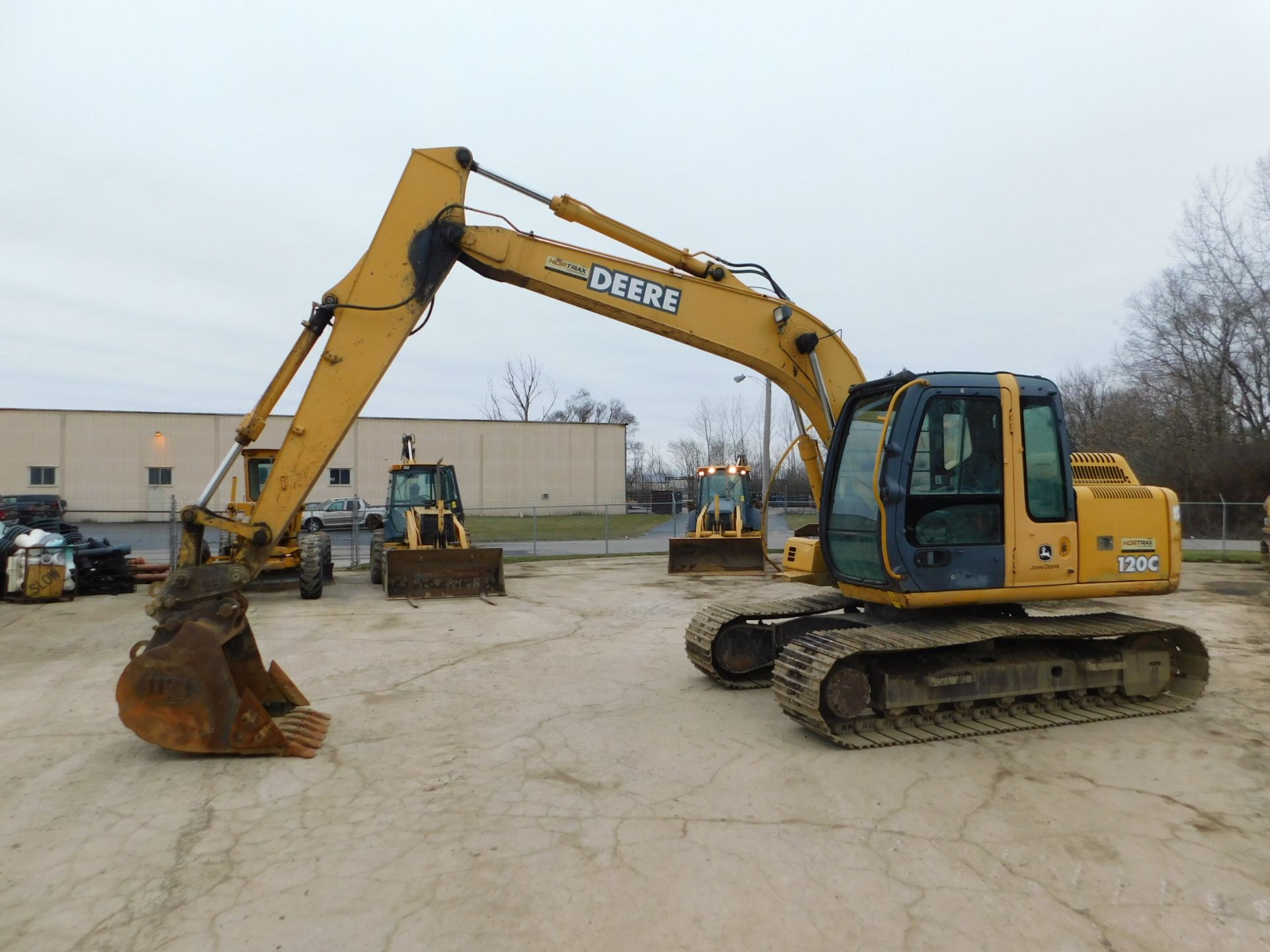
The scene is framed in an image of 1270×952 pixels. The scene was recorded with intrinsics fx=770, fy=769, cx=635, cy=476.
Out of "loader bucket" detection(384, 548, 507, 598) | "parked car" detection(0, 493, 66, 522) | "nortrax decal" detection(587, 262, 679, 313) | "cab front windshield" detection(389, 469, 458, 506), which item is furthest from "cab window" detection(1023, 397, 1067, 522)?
"parked car" detection(0, 493, 66, 522)

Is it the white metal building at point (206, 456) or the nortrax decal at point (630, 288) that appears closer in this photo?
the nortrax decal at point (630, 288)

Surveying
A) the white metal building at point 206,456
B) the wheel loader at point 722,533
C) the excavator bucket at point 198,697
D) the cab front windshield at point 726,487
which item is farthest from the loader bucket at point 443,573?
the white metal building at point 206,456

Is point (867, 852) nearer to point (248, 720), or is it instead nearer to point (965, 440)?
point (965, 440)

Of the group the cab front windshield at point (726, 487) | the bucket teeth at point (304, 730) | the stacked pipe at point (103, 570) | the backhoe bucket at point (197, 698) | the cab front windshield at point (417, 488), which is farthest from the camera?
the cab front windshield at point (726, 487)

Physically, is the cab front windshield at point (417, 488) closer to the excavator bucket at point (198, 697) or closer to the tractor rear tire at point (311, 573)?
the tractor rear tire at point (311, 573)

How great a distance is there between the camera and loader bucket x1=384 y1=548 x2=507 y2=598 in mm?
12875

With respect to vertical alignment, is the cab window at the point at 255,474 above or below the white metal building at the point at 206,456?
below

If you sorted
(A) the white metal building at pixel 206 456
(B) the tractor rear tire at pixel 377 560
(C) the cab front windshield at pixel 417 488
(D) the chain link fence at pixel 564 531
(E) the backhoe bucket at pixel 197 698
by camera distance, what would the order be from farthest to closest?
(A) the white metal building at pixel 206 456, (D) the chain link fence at pixel 564 531, (C) the cab front windshield at pixel 417 488, (B) the tractor rear tire at pixel 377 560, (E) the backhoe bucket at pixel 197 698

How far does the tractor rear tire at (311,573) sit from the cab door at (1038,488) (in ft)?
35.4

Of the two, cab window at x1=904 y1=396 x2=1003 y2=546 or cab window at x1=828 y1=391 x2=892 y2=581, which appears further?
cab window at x1=828 y1=391 x2=892 y2=581

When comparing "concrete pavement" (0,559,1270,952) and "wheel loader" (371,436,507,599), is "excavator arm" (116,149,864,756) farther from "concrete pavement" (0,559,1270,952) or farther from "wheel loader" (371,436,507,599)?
"wheel loader" (371,436,507,599)

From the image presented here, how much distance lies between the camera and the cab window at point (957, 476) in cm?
564

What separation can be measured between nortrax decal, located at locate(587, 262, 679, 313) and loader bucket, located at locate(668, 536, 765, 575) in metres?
10.2

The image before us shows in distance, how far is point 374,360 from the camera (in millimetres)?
5957
